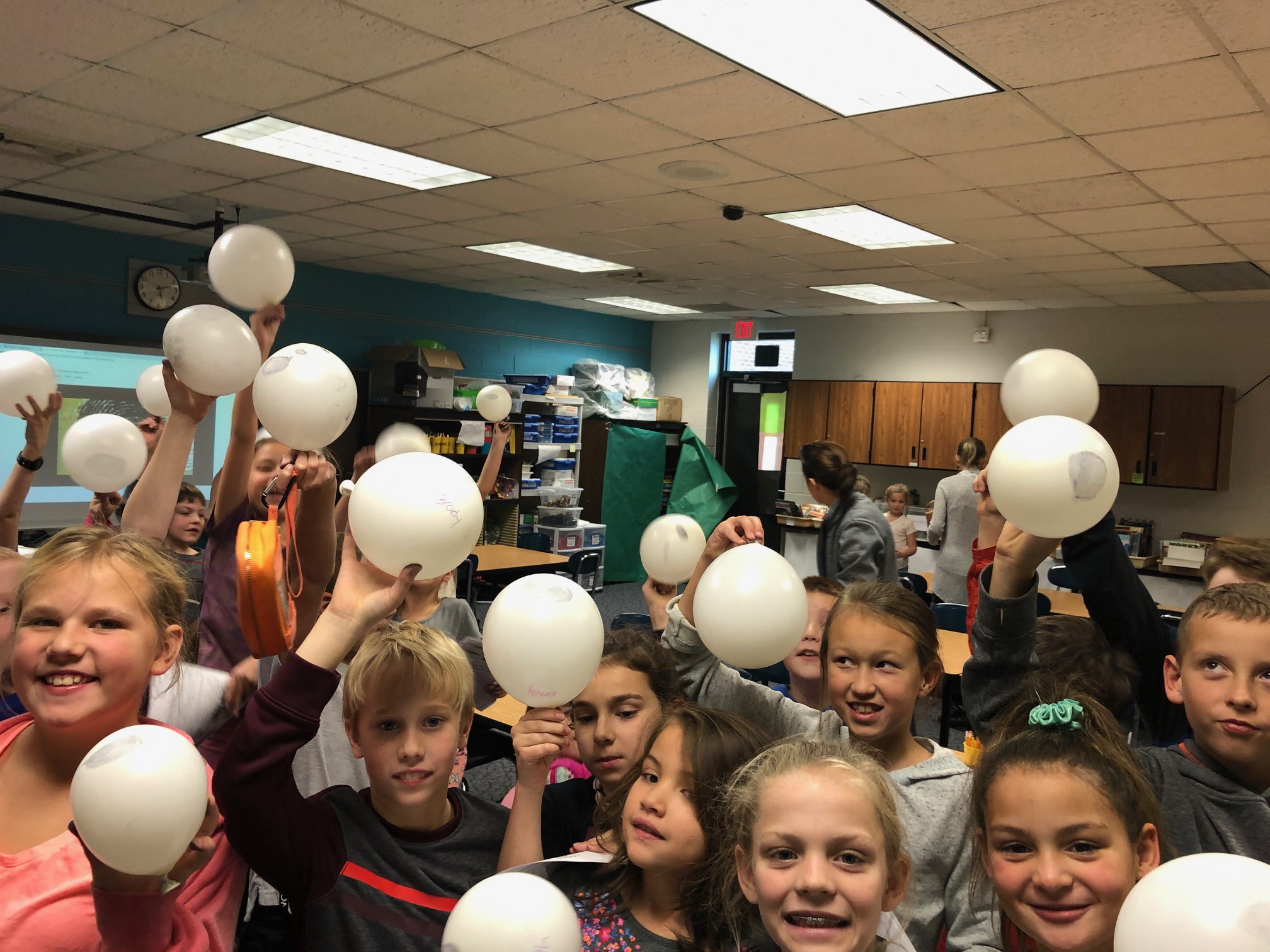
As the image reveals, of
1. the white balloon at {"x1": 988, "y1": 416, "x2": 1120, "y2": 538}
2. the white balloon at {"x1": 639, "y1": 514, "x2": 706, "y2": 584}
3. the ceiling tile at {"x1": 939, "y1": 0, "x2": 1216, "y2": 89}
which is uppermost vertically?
the ceiling tile at {"x1": 939, "y1": 0, "x2": 1216, "y2": 89}

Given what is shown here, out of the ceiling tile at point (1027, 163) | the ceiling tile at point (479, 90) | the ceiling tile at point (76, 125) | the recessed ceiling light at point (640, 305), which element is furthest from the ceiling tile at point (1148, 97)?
the recessed ceiling light at point (640, 305)

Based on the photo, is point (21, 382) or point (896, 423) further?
point (896, 423)

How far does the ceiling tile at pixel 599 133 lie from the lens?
3203 millimetres

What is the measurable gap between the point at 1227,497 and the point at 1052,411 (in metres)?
6.05

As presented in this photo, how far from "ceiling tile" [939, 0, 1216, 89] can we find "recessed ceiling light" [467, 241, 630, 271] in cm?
347

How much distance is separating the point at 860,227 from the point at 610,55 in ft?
8.31

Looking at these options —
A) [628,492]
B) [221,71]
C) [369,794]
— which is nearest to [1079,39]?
[369,794]

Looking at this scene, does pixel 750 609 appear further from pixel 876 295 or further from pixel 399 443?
pixel 876 295

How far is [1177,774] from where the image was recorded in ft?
4.49

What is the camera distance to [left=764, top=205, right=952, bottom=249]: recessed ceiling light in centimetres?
453

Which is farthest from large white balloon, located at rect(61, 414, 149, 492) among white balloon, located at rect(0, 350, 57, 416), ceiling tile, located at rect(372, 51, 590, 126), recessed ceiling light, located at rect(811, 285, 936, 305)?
recessed ceiling light, located at rect(811, 285, 936, 305)

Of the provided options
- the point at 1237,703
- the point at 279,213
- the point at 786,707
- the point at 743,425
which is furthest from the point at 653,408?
the point at 1237,703

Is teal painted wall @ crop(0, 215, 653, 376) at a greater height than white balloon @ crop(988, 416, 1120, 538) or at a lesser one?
greater

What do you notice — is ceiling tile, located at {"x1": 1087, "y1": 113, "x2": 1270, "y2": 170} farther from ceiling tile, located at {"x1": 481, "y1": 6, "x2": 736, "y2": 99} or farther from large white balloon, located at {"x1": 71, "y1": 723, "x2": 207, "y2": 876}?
large white balloon, located at {"x1": 71, "y1": 723, "x2": 207, "y2": 876}
